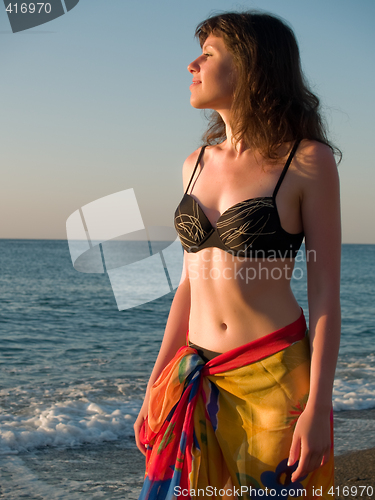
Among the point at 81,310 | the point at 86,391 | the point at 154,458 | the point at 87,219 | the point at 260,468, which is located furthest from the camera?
the point at 81,310

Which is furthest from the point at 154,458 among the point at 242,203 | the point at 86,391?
the point at 86,391

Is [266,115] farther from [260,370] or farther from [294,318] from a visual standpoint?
[260,370]

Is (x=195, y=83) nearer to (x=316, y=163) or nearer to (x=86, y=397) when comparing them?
(x=316, y=163)

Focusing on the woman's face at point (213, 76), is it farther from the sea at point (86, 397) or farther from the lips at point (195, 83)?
the sea at point (86, 397)

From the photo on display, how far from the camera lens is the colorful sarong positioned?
1.31m

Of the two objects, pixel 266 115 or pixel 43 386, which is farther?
pixel 43 386

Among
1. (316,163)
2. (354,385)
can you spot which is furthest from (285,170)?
(354,385)

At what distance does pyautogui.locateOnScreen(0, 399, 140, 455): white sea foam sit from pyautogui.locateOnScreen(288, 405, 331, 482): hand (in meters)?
3.63

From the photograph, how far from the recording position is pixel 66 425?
4719 mm

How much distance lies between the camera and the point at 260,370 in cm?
137

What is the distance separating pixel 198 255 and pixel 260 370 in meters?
0.43

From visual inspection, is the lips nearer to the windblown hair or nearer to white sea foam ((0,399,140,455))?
the windblown hair

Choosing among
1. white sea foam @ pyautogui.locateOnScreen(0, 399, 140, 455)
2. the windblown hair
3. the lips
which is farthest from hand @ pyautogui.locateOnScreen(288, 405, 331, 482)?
white sea foam @ pyautogui.locateOnScreen(0, 399, 140, 455)

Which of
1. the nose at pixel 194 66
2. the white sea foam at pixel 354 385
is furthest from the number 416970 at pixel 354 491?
the nose at pixel 194 66
